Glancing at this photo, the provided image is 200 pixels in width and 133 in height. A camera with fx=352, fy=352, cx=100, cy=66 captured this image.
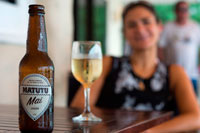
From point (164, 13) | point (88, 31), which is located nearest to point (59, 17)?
point (88, 31)

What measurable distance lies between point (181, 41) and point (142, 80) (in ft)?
7.73

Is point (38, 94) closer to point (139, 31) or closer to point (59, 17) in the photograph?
point (139, 31)

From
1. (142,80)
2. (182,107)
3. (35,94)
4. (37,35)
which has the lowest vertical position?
(182,107)

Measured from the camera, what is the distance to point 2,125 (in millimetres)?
729

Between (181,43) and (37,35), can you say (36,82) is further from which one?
(181,43)

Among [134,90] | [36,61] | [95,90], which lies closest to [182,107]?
[134,90]

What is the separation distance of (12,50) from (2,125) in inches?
51.5

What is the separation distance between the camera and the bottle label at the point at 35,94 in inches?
25.3

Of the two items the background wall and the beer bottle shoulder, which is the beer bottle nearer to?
the beer bottle shoulder

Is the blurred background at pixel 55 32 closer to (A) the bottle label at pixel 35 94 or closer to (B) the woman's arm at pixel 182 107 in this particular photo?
(A) the bottle label at pixel 35 94

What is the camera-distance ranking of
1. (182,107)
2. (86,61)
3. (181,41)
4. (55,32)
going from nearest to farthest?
1. (86,61)
2. (182,107)
3. (55,32)
4. (181,41)

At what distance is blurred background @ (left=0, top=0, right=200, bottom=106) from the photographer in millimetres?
1885

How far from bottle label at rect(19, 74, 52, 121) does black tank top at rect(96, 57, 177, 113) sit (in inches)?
45.2

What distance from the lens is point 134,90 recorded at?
1.79 meters
